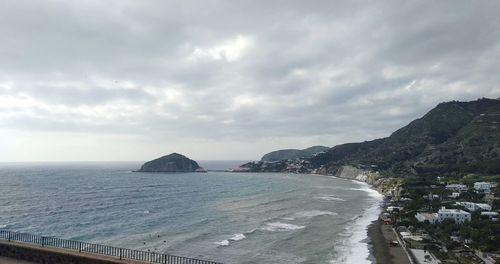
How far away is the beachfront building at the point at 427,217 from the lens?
7412 centimetres

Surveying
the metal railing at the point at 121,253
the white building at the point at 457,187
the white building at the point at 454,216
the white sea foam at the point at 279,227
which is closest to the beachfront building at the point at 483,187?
the white building at the point at 457,187


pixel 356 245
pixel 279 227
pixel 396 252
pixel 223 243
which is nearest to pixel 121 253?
pixel 223 243

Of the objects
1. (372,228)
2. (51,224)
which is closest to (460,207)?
(372,228)

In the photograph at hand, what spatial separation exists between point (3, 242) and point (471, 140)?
217m

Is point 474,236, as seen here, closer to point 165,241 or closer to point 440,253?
point 440,253

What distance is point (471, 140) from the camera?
19938 cm

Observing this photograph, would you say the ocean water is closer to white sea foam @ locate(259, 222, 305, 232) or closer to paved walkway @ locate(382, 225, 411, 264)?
white sea foam @ locate(259, 222, 305, 232)

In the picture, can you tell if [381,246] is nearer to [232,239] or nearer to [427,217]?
[232,239]

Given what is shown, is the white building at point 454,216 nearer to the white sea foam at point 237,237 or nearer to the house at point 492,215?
the house at point 492,215

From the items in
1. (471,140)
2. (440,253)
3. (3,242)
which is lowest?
(440,253)

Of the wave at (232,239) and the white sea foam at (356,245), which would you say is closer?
the white sea foam at (356,245)

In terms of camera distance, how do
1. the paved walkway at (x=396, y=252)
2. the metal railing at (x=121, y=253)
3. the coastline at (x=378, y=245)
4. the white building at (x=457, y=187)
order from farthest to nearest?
the white building at (x=457, y=187), the coastline at (x=378, y=245), the paved walkway at (x=396, y=252), the metal railing at (x=121, y=253)

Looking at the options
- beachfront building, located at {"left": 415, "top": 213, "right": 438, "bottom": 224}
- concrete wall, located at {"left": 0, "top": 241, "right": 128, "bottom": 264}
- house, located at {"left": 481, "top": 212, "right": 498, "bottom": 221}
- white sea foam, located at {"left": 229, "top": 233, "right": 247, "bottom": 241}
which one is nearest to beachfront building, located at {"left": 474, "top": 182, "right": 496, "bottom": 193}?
house, located at {"left": 481, "top": 212, "right": 498, "bottom": 221}

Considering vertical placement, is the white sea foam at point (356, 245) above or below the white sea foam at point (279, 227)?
below
